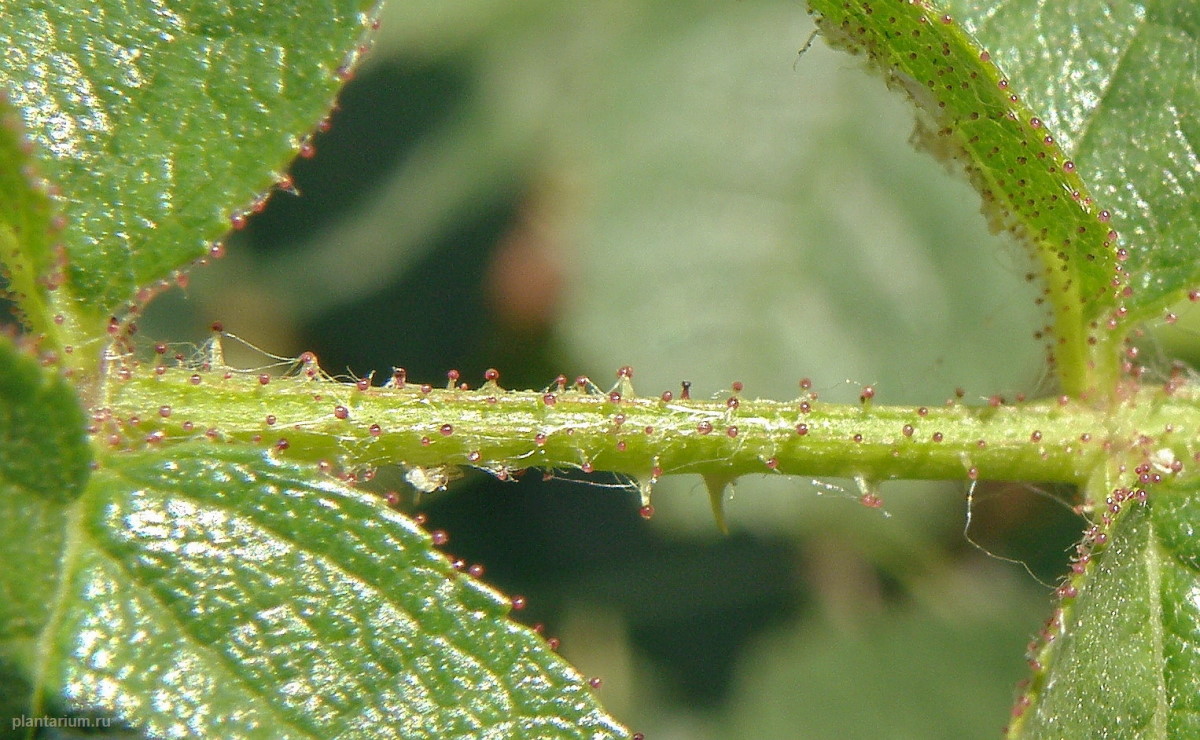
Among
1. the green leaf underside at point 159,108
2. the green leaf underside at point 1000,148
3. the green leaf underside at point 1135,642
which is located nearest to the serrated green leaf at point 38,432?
the green leaf underside at point 159,108

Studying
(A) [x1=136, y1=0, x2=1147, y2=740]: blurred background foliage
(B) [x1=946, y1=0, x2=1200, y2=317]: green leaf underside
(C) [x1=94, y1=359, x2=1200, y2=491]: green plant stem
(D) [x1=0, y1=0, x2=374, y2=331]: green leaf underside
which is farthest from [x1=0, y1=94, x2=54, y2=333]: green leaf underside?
(A) [x1=136, y1=0, x2=1147, y2=740]: blurred background foliage

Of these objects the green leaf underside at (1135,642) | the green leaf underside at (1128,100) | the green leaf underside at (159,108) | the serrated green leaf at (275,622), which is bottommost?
the green leaf underside at (1135,642)

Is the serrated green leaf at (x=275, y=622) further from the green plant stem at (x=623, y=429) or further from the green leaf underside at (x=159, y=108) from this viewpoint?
the green leaf underside at (x=159, y=108)

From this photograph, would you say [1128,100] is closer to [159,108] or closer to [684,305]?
[159,108]

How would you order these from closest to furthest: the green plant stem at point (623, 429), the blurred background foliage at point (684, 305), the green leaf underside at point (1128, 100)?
1. the green plant stem at point (623, 429)
2. the green leaf underside at point (1128, 100)
3. the blurred background foliage at point (684, 305)

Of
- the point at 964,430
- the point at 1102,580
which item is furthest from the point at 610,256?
the point at 1102,580

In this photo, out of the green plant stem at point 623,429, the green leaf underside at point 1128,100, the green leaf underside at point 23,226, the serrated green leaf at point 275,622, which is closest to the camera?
the green leaf underside at point 23,226

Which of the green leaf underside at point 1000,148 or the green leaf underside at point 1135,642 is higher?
the green leaf underside at point 1000,148
